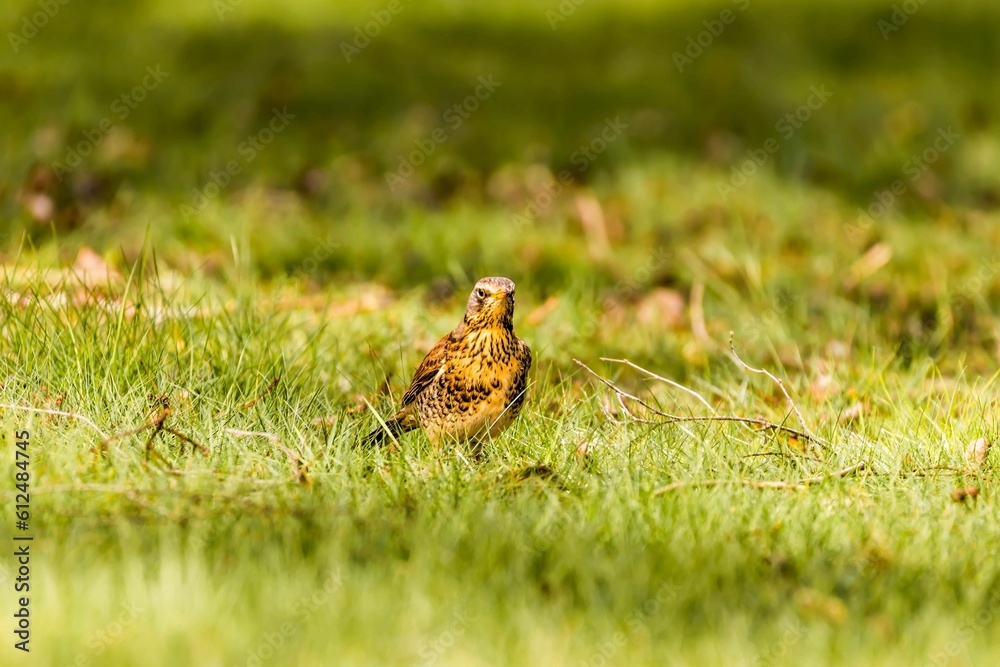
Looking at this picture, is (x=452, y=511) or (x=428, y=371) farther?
(x=428, y=371)

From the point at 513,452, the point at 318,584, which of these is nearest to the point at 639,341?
the point at 513,452

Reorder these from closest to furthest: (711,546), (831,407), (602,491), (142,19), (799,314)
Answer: (711,546) → (602,491) → (831,407) → (799,314) → (142,19)

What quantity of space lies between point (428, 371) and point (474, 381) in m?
0.26

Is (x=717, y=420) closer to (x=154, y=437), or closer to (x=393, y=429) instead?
(x=393, y=429)

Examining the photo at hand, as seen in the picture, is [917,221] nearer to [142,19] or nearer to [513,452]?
[513,452]

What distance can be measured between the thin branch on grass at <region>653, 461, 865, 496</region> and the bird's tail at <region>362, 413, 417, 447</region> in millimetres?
1008

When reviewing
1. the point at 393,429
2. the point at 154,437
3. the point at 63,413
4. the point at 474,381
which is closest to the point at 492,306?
the point at 474,381

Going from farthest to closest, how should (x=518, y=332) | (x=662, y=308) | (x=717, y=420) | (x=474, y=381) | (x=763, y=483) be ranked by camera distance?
(x=662, y=308) < (x=518, y=332) < (x=717, y=420) < (x=474, y=381) < (x=763, y=483)

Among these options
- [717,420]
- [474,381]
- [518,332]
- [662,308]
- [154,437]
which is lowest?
[662,308]

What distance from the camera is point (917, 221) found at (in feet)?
31.0

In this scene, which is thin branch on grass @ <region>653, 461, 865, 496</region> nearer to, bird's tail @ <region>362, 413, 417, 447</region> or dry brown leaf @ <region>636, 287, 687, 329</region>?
bird's tail @ <region>362, 413, 417, 447</region>

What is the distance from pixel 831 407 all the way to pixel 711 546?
165 cm

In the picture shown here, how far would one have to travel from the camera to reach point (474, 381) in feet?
15.2

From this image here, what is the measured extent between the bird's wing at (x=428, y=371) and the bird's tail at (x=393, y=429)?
95mm
